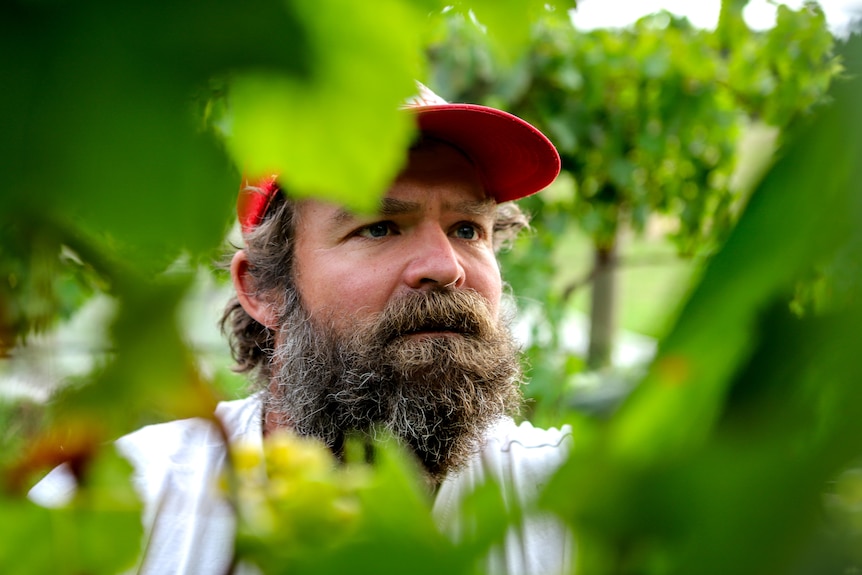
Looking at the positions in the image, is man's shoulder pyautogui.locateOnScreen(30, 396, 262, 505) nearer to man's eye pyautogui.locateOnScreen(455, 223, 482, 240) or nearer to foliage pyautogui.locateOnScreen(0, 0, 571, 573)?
man's eye pyautogui.locateOnScreen(455, 223, 482, 240)

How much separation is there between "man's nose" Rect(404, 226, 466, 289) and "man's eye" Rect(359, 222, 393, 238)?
2.3 inches

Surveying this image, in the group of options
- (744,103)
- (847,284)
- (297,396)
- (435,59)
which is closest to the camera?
(847,284)

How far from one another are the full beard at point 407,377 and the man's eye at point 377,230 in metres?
0.13

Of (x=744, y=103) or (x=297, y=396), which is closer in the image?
(x=297, y=396)

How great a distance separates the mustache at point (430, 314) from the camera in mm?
1473

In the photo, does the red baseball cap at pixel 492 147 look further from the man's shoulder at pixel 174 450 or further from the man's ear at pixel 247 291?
the man's shoulder at pixel 174 450

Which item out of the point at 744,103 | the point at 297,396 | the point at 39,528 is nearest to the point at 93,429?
the point at 39,528

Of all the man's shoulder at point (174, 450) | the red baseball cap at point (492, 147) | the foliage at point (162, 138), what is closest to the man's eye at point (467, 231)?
the red baseball cap at point (492, 147)

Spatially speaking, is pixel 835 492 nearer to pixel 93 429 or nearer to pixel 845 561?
pixel 845 561

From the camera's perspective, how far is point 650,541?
0.57ft

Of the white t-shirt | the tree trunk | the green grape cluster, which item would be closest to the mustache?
the white t-shirt

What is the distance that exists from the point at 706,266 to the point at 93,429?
16cm

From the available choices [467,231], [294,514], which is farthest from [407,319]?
[294,514]

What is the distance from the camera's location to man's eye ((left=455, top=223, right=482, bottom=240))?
159cm
